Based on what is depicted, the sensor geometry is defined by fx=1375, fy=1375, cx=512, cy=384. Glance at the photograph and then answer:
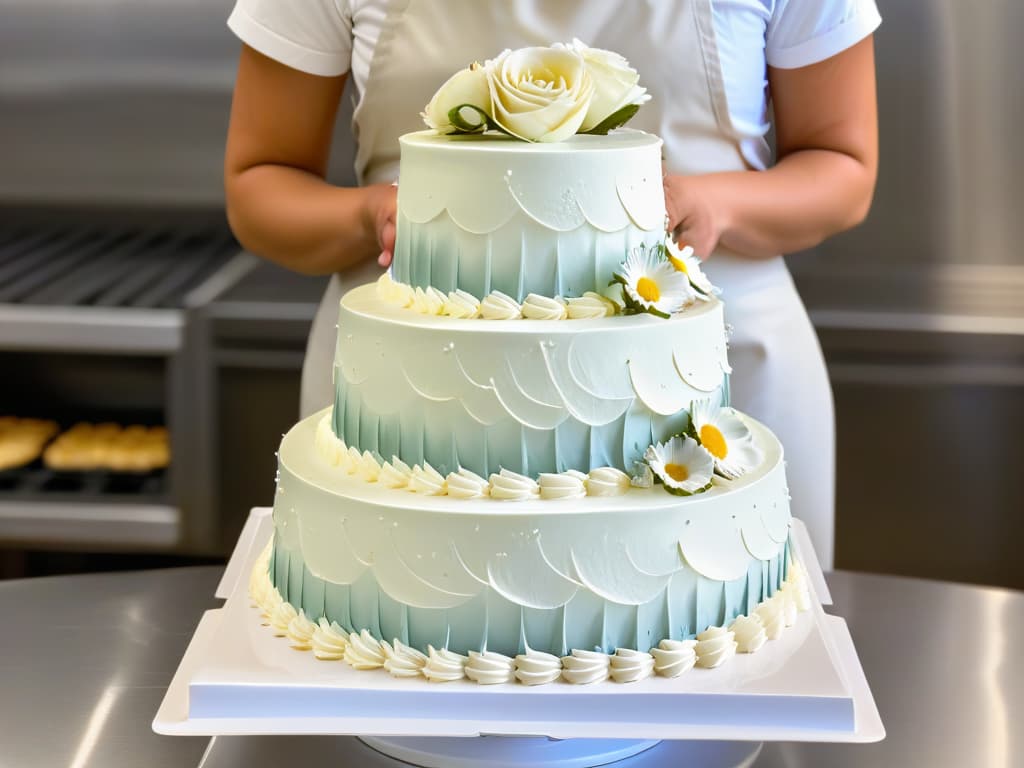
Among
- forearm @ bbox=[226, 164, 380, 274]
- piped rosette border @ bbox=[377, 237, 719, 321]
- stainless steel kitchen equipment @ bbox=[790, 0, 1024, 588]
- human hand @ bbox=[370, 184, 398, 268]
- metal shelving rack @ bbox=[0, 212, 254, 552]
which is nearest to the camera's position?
piped rosette border @ bbox=[377, 237, 719, 321]

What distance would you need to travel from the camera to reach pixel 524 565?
43.0 inches

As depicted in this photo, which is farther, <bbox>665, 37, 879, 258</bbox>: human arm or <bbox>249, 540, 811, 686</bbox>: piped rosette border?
<bbox>665, 37, 879, 258</bbox>: human arm

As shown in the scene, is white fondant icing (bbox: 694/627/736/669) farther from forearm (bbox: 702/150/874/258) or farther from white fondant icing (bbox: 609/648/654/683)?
forearm (bbox: 702/150/874/258)

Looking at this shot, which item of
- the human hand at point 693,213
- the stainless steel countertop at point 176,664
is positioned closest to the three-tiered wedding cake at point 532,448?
the stainless steel countertop at point 176,664

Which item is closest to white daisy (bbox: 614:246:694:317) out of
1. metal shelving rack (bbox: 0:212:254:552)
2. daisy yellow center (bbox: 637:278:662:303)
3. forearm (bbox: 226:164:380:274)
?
daisy yellow center (bbox: 637:278:662:303)

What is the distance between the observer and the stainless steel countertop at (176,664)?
3.85ft

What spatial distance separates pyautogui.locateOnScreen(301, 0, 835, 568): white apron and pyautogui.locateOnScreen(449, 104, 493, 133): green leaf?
49cm

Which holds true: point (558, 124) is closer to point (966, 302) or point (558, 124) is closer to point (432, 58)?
point (432, 58)

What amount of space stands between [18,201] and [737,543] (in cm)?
230

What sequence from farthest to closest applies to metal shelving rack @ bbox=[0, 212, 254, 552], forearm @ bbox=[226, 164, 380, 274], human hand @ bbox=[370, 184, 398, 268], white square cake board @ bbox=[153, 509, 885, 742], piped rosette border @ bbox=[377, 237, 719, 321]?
metal shelving rack @ bbox=[0, 212, 254, 552], forearm @ bbox=[226, 164, 380, 274], human hand @ bbox=[370, 184, 398, 268], piped rosette border @ bbox=[377, 237, 719, 321], white square cake board @ bbox=[153, 509, 885, 742]

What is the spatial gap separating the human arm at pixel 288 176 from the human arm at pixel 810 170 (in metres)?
0.43

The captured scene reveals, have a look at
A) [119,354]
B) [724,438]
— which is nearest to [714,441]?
[724,438]

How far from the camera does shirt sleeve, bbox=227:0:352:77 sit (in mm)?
1616

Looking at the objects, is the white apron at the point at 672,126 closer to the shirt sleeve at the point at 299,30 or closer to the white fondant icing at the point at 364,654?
the shirt sleeve at the point at 299,30
